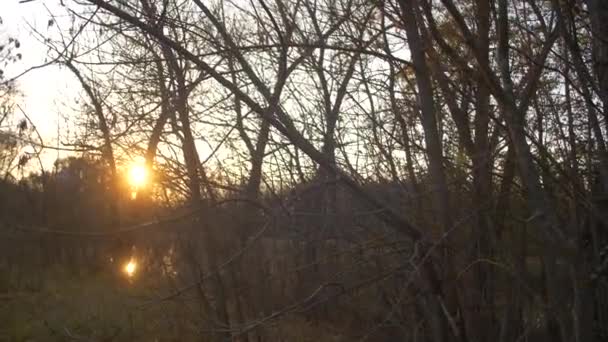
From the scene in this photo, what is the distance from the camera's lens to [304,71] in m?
6.32

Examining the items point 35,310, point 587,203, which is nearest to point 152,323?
point 35,310

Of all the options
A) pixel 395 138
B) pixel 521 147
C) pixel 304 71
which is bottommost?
pixel 521 147

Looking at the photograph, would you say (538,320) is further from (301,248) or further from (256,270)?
(256,270)

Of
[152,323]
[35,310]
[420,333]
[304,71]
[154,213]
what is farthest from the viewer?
[35,310]

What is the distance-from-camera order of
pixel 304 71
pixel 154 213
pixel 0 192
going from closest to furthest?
pixel 304 71, pixel 154 213, pixel 0 192

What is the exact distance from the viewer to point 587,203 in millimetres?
4578

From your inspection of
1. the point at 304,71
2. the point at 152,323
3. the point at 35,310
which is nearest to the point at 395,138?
the point at 304,71

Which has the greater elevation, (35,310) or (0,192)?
(0,192)

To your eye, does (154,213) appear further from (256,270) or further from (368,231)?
(368,231)

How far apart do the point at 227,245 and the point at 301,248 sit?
5.91ft

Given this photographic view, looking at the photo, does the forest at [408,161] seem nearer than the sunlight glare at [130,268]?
Yes

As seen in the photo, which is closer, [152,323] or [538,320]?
[538,320]

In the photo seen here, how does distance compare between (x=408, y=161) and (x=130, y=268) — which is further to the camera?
(x=130, y=268)

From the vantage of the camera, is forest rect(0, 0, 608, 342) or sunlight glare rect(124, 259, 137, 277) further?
sunlight glare rect(124, 259, 137, 277)
